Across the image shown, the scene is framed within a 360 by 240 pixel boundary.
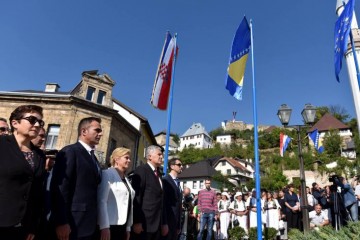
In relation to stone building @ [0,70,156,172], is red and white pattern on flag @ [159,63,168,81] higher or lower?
lower

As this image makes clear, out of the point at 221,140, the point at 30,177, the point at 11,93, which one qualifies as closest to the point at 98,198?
the point at 30,177

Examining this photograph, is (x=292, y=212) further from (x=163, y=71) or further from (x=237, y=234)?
(x=163, y=71)

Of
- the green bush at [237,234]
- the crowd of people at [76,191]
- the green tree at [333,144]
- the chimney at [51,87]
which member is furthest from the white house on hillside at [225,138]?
the crowd of people at [76,191]

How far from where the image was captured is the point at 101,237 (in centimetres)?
335

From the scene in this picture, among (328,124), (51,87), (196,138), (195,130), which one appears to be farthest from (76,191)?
(195,130)

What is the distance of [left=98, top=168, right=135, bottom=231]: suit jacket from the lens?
3518 mm

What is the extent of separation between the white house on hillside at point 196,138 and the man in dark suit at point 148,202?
348 feet

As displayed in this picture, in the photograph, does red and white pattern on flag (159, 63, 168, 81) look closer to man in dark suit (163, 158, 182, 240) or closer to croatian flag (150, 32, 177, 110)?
croatian flag (150, 32, 177, 110)

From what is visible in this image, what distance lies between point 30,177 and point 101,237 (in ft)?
4.19

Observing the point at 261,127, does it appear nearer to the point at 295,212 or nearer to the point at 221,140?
the point at 221,140

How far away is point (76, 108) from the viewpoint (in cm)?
2097

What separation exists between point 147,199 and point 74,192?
1518mm

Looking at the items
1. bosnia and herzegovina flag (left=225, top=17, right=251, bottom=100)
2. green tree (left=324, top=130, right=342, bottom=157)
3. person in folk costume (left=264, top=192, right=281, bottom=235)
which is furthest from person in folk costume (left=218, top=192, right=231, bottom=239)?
green tree (left=324, top=130, right=342, bottom=157)

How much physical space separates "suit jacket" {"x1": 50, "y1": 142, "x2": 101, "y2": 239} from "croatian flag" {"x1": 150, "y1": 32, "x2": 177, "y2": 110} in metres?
4.86
